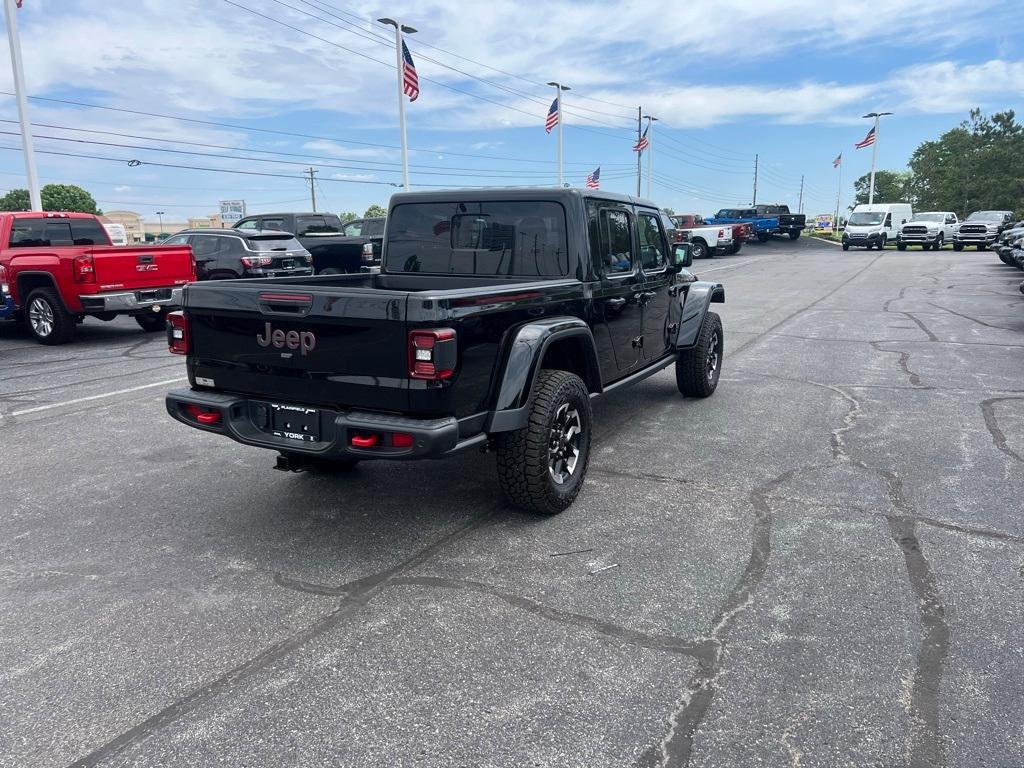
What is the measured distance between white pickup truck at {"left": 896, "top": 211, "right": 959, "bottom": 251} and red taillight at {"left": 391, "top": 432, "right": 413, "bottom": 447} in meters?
41.1

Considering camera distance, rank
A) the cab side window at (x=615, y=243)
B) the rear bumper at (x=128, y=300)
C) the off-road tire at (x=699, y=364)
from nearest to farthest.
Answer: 1. the cab side window at (x=615, y=243)
2. the off-road tire at (x=699, y=364)
3. the rear bumper at (x=128, y=300)

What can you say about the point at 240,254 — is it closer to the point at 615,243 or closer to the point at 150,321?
the point at 150,321

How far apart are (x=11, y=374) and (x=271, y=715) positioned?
8.37 m

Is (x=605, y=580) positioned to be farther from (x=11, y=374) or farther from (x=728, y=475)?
(x=11, y=374)

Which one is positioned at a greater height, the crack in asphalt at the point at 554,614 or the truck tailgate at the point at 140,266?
the truck tailgate at the point at 140,266

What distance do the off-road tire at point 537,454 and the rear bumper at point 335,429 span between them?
0.37 meters

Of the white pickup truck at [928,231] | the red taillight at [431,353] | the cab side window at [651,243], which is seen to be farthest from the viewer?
the white pickup truck at [928,231]

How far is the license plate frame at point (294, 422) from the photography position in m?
3.82

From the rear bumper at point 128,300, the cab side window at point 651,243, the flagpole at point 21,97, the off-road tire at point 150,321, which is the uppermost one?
the flagpole at point 21,97

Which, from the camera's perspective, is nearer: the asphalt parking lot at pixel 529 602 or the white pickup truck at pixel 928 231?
the asphalt parking lot at pixel 529 602

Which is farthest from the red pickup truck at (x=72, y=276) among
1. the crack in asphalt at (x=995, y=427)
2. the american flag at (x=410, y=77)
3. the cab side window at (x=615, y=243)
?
the american flag at (x=410, y=77)

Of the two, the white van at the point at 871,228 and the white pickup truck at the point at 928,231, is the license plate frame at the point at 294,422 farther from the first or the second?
the white pickup truck at the point at 928,231

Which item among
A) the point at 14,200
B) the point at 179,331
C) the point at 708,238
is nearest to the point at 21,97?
the point at 179,331

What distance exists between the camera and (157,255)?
37.1ft
